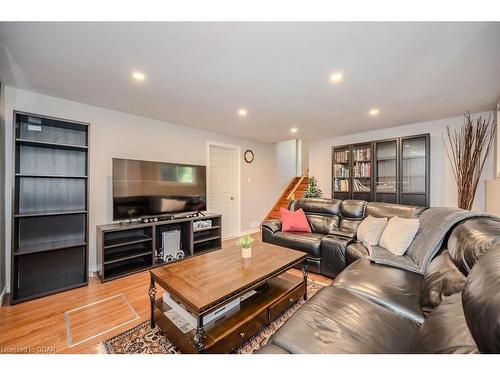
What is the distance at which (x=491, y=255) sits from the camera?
0.92 m

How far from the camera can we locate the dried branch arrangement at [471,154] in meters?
3.05

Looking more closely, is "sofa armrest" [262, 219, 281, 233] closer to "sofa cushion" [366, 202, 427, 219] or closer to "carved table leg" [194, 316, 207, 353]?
"sofa cushion" [366, 202, 427, 219]

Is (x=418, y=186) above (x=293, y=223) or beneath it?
above

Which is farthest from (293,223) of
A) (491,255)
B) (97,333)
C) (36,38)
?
(36,38)

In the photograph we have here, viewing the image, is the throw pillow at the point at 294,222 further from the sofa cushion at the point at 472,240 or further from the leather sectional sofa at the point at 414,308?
the sofa cushion at the point at 472,240

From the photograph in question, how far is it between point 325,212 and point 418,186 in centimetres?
182

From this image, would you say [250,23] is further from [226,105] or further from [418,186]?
[418,186]

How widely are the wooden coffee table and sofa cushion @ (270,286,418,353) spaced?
1.32 ft

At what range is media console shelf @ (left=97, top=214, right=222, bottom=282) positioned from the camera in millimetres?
2535

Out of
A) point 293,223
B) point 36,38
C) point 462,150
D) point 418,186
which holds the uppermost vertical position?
point 36,38

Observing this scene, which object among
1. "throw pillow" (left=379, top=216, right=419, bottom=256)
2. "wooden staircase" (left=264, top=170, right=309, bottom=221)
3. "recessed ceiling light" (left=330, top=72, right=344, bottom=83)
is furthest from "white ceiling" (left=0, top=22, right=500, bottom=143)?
"wooden staircase" (left=264, top=170, right=309, bottom=221)

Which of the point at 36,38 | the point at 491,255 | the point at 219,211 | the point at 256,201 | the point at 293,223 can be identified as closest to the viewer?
the point at 491,255

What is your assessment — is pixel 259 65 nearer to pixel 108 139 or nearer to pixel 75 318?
pixel 108 139

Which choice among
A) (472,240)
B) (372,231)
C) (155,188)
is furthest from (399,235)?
(155,188)
